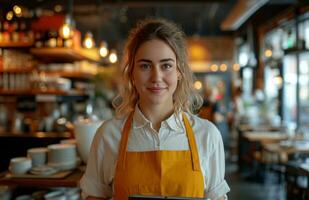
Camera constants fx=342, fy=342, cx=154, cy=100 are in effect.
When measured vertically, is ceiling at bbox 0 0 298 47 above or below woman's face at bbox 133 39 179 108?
above

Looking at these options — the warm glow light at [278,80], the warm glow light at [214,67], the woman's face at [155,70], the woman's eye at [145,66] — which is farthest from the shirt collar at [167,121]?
the warm glow light at [214,67]

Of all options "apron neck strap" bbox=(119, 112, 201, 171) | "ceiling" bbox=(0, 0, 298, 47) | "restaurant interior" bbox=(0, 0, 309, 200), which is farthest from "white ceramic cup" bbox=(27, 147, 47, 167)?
"ceiling" bbox=(0, 0, 298, 47)

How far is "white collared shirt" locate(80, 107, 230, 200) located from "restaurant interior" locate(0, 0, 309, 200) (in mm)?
679

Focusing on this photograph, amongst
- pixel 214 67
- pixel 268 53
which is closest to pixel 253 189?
pixel 268 53

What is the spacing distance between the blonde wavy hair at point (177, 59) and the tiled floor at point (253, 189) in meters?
4.29

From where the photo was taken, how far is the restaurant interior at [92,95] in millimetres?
3439

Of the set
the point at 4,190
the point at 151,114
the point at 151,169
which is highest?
the point at 151,114

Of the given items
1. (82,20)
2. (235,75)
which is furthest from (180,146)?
(235,75)

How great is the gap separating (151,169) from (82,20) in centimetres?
840

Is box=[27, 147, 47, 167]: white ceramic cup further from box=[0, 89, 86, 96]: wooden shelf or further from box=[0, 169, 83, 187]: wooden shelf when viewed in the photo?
box=[0, 89, 86, 96]: wooden shelf

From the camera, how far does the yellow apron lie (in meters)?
1.32

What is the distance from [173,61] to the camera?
1.36 m

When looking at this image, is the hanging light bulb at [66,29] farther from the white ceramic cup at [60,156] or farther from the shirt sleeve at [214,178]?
the shirt sleeve at [214,178]

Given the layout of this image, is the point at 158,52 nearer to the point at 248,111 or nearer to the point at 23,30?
the point at 23,30
